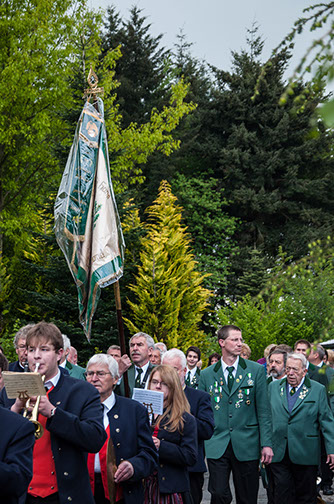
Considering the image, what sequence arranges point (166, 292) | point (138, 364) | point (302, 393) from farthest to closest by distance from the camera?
point (166, 292)
point (302, 393)
point (138, 364)

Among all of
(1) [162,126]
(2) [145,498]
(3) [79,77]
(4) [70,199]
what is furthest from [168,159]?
(2) [145,498]

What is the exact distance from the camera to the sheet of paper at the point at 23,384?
4326 mm

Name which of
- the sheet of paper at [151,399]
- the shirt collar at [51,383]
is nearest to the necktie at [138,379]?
the sheet of paper at [151,399]

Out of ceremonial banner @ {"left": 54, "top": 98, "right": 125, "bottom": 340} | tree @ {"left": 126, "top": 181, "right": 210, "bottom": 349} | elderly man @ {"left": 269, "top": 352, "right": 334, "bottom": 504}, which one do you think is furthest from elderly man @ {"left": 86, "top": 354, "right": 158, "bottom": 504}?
tree @ {"left": 126, "top": 181, "right": 210, "bottom": 349}

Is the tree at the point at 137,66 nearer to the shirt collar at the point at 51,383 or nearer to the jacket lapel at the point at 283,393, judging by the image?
the jacket lapel at the point at 283,393

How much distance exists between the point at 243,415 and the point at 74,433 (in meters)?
4.00

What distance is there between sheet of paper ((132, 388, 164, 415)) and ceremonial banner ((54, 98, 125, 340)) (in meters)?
2.67

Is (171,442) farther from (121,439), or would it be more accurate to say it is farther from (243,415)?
(243,415)

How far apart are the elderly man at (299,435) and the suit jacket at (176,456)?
2.78 metres

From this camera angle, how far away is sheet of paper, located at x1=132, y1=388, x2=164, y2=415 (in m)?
6.00

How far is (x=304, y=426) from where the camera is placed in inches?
350

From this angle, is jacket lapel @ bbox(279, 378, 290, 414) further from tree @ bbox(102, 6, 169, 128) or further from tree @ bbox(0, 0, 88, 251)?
tree @ bbox(102, 6, 169, 128)

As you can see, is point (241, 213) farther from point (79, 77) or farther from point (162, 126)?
point (79, 77)

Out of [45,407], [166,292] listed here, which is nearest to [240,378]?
[45,407]
